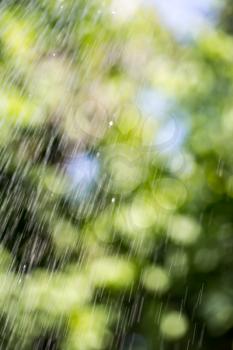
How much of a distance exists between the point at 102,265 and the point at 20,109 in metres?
0.57

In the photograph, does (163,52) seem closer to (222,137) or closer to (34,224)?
(222,137)

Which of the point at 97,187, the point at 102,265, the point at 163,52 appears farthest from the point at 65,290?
the point at 163,52

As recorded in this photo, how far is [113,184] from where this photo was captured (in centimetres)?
203

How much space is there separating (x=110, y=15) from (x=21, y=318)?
105 centimetres

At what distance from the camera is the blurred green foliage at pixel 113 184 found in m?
1.86

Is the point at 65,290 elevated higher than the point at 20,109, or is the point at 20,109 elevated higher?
the point at 20,109

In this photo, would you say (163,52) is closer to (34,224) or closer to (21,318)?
(34,224)

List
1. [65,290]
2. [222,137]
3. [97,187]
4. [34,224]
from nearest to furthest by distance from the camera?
[222,137], [65,290], [97,187], [34,224]

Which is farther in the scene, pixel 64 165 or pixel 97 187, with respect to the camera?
pixel 64 165

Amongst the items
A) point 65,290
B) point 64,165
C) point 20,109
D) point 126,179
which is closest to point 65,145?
point 64,165

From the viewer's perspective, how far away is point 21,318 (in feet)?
6.78

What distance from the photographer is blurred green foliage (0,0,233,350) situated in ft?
6.09

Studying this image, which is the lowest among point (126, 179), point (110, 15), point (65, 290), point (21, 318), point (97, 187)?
point (21, 318)

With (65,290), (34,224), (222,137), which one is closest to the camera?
(222,137)
